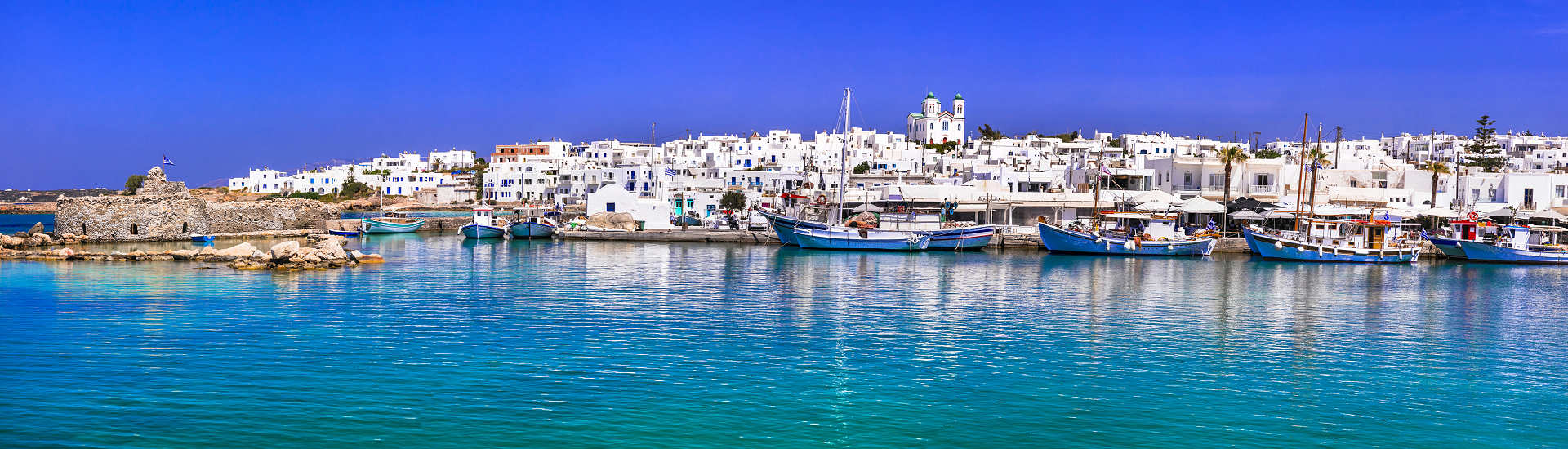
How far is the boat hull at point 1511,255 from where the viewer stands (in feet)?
144

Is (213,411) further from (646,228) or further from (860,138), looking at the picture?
(860,138)

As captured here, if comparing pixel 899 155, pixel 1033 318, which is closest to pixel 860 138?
pixel 899 155

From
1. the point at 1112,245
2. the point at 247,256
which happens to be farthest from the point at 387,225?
the point at 1112,245

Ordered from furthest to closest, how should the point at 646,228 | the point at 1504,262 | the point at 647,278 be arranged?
1. the point at 646,228
2. the point at 1504,262
3. the point at 647,278

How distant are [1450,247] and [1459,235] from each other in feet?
12.9

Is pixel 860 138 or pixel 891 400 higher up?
pixel 860 138

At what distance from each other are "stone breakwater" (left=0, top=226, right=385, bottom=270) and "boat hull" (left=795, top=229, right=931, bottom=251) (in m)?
19.1

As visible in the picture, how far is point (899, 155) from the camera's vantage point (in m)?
89.4

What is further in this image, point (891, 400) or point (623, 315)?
point (623, 315)

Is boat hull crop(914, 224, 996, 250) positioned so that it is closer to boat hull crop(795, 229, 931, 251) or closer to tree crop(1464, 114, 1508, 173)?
boat hull crop(795, 229, 931, 251)

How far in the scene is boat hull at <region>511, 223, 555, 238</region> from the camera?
58.8m

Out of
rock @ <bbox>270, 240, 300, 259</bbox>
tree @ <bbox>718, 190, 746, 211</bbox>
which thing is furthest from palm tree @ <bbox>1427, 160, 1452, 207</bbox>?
rock @ <bbox>270, 240, 300, 259</bbox>

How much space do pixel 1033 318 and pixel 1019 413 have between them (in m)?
9.86

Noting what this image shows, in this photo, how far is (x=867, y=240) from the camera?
49.5 m
